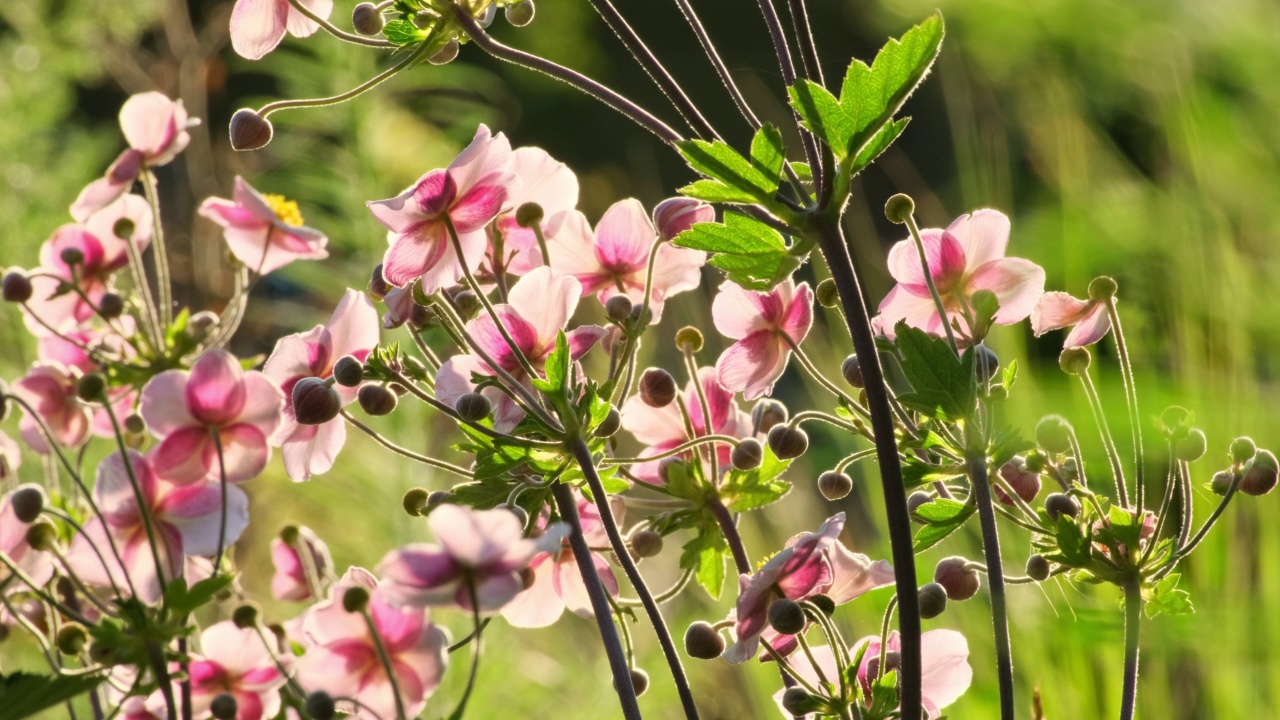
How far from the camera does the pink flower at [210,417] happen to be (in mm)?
542

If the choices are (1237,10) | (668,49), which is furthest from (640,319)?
(668,49)

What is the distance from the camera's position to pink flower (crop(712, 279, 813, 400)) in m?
0.64

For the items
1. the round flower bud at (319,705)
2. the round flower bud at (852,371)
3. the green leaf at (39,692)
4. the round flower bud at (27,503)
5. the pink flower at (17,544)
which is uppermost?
the round flower bud at (852,371)

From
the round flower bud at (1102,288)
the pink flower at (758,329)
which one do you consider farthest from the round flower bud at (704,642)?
the round flower bud at (1102,288)

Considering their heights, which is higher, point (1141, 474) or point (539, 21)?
point (539, 21)

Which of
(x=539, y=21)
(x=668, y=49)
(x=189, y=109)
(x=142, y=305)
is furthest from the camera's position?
(x=668, y=49)

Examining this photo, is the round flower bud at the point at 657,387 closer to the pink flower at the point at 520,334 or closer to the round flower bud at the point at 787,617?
the pink flower at the point at 520,334

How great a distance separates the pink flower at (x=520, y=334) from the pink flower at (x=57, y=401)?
34cm

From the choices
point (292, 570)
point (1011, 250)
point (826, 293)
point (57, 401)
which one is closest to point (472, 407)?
point (826, 293)

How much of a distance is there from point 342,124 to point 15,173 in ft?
1.86

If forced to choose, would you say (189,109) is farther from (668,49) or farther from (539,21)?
(668,49)

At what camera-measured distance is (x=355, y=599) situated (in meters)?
0.45

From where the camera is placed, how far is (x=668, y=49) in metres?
8.18

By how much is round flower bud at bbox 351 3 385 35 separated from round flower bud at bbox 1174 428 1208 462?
413mm
